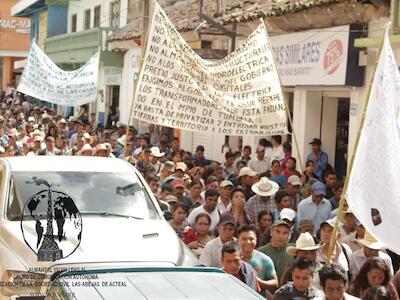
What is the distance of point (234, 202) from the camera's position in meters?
10.4

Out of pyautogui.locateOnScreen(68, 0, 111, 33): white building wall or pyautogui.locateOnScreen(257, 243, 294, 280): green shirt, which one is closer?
pyautogui.locateOnScreen(257, 243, 294, 280): green shirt

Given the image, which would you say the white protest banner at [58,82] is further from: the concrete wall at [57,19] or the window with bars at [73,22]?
the concrete wall at [57,19]

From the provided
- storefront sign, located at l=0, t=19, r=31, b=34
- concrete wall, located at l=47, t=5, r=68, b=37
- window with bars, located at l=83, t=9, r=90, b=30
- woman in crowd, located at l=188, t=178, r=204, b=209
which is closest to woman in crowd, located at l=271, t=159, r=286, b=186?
woman in crowd, located at l=188, t=178, r=204, b=209

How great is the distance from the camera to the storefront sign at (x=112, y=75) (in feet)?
105

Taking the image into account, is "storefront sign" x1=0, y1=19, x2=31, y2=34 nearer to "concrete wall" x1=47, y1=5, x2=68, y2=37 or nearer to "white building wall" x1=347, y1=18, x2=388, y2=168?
"concrete wall" x1=47, y1=5, x2=68, y2=37

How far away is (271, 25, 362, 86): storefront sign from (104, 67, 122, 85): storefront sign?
14.4 meters

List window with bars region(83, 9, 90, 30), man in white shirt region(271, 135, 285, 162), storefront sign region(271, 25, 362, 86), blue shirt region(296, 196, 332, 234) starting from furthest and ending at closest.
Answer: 1. window with bars region(83, 9, 90, 30)
2. man in white shirt region(271, 135, 285, 162)
3. storefront sign region(271, 25, 362, 86)
4. blue shirt region(296, 196, 332, 234)

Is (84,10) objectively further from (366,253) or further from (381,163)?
(381,163)

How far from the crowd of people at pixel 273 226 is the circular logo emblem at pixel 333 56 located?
134 cm

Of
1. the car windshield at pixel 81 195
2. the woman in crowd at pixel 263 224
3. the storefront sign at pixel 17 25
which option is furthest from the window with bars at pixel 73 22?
the car windshield at pixel 81 195

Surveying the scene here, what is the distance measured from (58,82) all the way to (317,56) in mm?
7076

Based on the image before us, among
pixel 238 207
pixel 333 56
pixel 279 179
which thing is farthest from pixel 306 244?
pixel 333 56

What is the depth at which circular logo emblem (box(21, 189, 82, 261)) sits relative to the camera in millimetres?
7523

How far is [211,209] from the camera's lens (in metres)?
10.4
